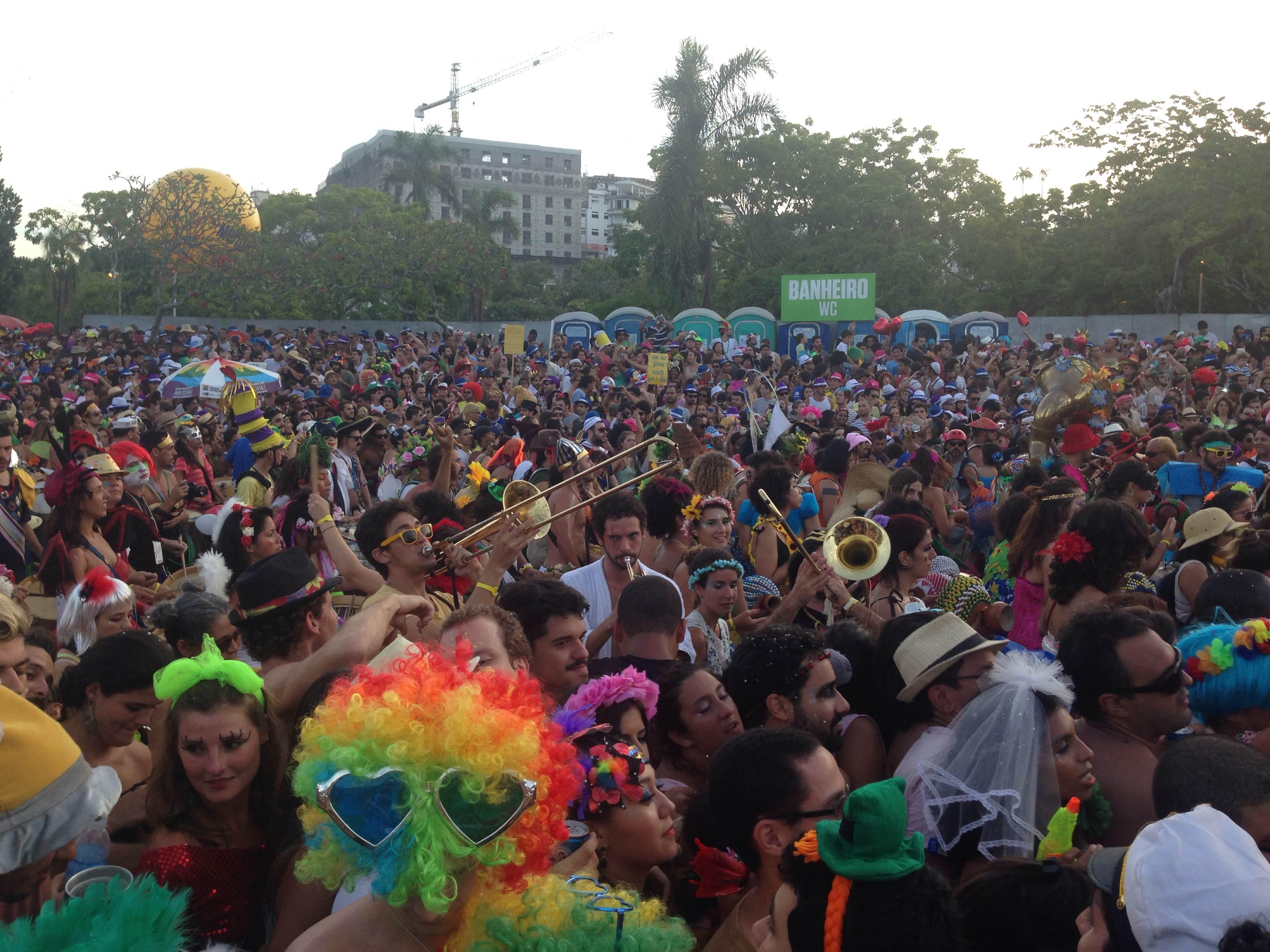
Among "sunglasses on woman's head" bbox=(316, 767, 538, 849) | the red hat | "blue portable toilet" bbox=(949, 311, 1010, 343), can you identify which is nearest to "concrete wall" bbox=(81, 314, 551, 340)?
"blue portable toilet" bbox=(949, 311, 1010, 343)

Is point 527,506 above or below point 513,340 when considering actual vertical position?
below

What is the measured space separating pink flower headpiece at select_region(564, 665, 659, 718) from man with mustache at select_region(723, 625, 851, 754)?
557mm

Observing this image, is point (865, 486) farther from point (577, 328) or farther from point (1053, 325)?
point (1053, 325)

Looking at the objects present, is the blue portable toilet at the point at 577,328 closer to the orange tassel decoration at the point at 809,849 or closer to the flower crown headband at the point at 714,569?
the flower crown headband at the point at 714,569

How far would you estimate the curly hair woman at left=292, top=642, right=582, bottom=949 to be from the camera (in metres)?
1.99

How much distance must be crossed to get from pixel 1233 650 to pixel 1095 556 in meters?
1.19

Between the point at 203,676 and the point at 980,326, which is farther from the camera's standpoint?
the point at 980,326

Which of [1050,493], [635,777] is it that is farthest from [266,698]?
[1050,493]

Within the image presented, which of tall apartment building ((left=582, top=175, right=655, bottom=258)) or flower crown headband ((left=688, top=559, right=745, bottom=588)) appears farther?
tall apartment building ((left=582, top=175, right=655, bottom=258))

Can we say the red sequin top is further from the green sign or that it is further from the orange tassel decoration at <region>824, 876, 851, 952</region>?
the green sign

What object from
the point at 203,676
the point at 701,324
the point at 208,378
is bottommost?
the point at 203,676

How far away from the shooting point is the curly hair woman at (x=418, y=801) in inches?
78.2

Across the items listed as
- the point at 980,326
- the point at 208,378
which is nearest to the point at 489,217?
the point at 980,326

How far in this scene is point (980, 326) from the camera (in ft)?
87.7
